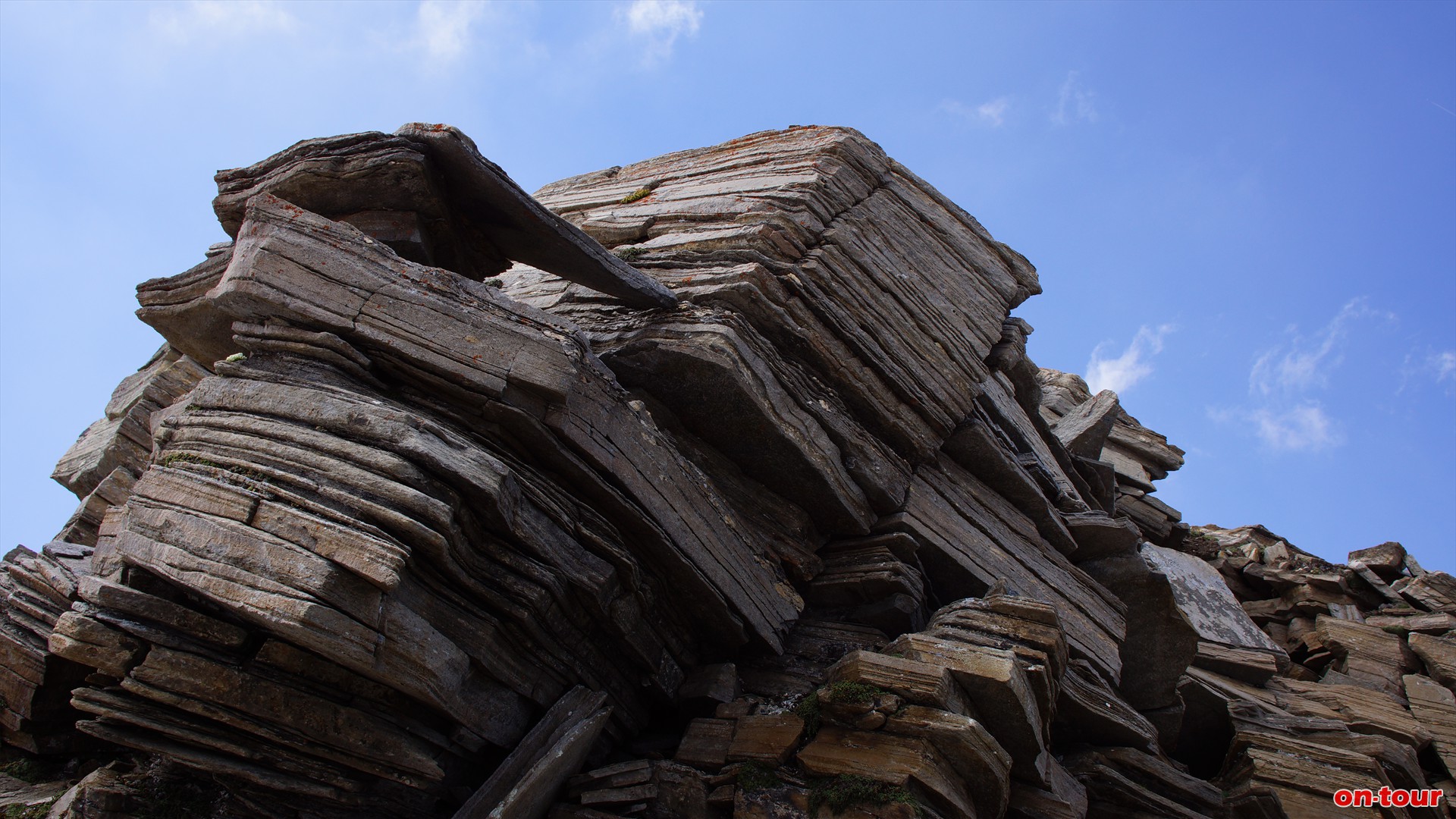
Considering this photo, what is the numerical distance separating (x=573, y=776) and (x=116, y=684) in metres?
4.95

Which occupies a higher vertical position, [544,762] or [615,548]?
[615,548]

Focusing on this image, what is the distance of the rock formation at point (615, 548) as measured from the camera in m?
9.09

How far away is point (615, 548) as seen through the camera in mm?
11336

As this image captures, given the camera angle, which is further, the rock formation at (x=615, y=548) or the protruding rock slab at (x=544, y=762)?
the protruding rock slab at (x=544, y=762)

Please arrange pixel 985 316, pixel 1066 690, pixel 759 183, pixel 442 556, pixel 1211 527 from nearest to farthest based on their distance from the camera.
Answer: pixel 442 556, pixel 1066 690, pixel 759 183, pixel 985 316, pixel 1211 527

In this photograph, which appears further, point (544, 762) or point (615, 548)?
point (615, 548)

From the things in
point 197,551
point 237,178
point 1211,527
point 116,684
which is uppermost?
point 1211,527

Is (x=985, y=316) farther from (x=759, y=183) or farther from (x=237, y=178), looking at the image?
(x=237, y=178)

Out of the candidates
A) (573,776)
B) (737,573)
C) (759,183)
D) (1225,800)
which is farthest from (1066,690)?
(759,183)

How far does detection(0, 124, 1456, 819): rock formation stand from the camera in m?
9.09

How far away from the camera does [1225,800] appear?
1394cm

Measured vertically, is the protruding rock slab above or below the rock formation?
below

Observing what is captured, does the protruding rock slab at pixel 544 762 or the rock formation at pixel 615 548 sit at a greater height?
the rock formation at pixel 615 548

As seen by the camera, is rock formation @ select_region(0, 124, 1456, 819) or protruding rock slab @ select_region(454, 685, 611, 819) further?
protruding rock slab @ select_region(454, 685, 611, 819)
